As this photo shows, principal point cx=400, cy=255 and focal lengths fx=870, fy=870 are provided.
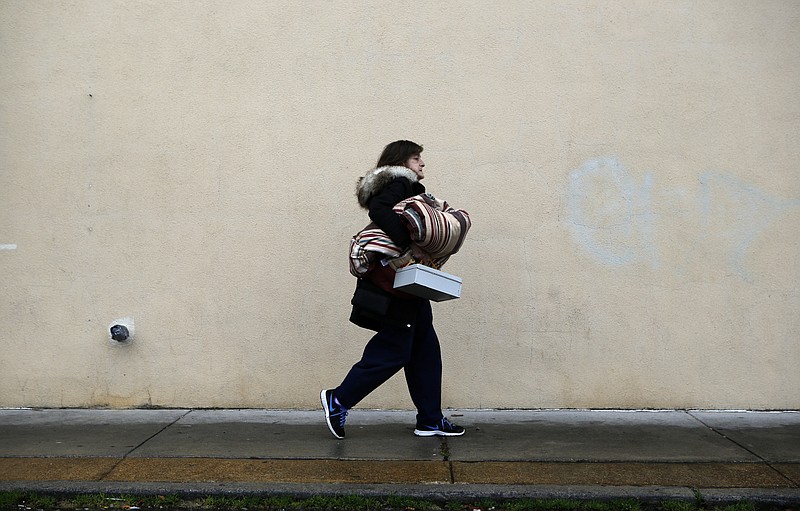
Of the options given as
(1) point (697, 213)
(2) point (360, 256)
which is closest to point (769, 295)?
(1) point (697, 213)

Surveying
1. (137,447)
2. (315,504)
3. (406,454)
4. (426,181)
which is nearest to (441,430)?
(406,454)

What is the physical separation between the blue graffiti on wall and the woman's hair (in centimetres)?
126

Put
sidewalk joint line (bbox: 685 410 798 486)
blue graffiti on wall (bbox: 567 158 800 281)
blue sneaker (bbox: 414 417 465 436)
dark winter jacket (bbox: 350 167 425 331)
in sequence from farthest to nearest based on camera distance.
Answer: blue graffiti on wall (bbox: 567 158 800 281) → blue sneaker (bbox: 414 417 465 436) → dark winter jacket (bbox: 350 167 425 331) → sidewalk joint line (bbox: 685 410 798 486)

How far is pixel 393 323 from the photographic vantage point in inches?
187

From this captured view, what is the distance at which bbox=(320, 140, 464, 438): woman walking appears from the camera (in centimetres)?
468

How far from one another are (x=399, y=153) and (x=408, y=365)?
47.7 inches

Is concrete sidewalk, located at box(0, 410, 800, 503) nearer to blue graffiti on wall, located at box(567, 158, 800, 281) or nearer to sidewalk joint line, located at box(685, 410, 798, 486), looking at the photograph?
sidewalk joint line, located at box(685, 410, 798, 486)

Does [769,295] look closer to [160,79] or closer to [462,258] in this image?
[462,258]

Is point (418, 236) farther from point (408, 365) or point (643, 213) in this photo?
point (643, 213)

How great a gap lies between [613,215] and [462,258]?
3.30ft

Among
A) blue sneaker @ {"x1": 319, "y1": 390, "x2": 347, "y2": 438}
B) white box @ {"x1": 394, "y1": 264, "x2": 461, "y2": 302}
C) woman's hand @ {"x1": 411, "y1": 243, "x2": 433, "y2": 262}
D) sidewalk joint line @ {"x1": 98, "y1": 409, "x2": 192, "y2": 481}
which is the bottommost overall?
sidewalk joint line @ {"x1": 98, "y1": 409, "x2": 192, "y2": 481}

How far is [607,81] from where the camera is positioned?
18.3 ft

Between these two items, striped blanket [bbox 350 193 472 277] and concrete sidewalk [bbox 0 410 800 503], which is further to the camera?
striped blanket [bbox 350 193 472 277]

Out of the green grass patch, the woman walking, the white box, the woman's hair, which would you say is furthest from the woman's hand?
the green grass patch
